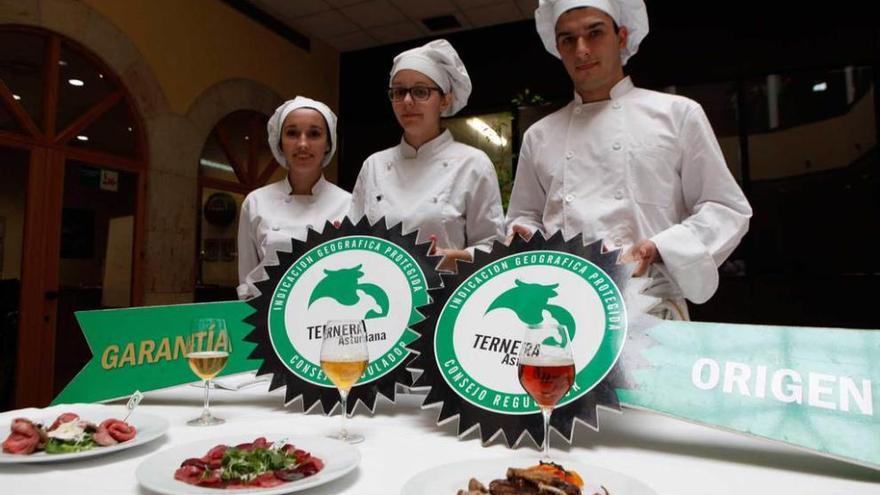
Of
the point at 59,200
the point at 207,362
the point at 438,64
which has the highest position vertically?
the point at 438,64

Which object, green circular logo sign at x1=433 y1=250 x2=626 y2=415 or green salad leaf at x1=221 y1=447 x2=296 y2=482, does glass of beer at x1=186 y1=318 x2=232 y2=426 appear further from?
green circular logo sign at x1=433 y1=250 x2=626 y2=415

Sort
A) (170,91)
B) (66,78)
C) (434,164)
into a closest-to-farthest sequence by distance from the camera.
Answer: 1. (434,164)
2. (66,78)
3. (170,91)

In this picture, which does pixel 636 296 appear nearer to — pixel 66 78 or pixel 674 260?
pixel 674 260

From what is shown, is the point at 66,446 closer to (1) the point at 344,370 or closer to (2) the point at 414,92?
(1) the point at 344,370

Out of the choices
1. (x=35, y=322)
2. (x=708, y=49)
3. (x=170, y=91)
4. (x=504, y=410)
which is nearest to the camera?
(x=504, y=410)

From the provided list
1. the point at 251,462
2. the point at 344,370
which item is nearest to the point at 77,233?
the point at 344,370

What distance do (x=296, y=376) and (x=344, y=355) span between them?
25 centimetres

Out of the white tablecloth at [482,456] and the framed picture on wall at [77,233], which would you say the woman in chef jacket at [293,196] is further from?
the framed picture on wall at [77,233]

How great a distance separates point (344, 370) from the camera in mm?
922

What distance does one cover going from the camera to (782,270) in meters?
4.72

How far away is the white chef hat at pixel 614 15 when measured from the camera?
1433 millimetres

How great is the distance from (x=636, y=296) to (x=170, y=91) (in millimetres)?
4774

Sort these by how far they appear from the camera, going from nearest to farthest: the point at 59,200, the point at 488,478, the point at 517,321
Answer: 1. the point at 488,478
2. the point at 517,321
3. the point at 59,200

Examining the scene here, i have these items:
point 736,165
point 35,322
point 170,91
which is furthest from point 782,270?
point 35,322
